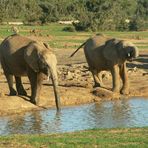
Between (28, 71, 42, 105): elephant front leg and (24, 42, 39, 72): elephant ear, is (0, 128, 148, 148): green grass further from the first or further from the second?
(28, 71, 42, 105): elephant front leg

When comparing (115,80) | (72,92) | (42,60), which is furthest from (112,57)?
(42,60)

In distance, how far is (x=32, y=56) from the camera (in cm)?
1627

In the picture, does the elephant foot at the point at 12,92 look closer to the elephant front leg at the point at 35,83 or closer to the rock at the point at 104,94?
the elephant front leg at the point at 35,83

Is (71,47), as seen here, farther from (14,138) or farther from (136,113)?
(14,138)

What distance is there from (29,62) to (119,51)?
4010 mm

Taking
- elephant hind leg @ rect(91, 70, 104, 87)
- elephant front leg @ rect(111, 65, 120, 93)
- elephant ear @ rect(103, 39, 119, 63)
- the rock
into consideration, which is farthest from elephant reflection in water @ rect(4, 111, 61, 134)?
elephant hind leg @ rect(91, 70, 104, 87)

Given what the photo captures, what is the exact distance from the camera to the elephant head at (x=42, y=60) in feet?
50.7

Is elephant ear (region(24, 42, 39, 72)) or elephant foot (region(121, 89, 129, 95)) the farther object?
elephant foot (region(121, 89, 129, 95))

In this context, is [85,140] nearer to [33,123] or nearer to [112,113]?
[33,123]

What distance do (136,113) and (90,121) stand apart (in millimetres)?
1787

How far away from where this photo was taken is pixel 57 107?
15.9 m

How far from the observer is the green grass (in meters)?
9.84

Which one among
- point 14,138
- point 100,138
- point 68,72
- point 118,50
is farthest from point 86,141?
point 68,72

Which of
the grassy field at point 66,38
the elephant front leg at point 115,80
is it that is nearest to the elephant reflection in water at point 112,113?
the elephant front leg at point 115,80
